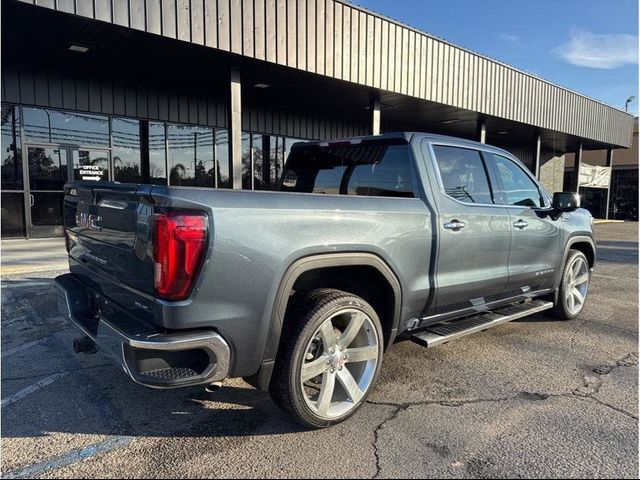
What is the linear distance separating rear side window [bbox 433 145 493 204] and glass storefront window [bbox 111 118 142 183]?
1019 centimetres

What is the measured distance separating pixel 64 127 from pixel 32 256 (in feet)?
13.0

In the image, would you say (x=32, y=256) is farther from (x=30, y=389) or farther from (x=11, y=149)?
(x=30, y=389)

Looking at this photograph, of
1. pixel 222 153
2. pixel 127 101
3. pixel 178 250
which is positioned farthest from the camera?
pixel 222 153

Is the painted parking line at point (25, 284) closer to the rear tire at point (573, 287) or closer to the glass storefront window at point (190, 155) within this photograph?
the glass storefront window at point (190, 155)

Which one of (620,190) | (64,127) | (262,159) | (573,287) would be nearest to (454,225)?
(573,287)

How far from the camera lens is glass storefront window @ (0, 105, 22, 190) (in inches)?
412

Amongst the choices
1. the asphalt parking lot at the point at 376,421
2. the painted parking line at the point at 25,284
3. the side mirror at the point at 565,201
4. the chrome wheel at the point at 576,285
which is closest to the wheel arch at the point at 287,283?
the asphalt parking lot at the point at 376,421

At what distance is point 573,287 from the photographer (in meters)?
5.40

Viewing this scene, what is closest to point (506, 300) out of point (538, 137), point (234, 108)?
point (234, 108)

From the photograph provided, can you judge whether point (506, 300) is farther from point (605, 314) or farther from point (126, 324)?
point (126, 324)

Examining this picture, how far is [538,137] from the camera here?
19.5 metres

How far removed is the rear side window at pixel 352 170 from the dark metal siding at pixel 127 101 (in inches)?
348

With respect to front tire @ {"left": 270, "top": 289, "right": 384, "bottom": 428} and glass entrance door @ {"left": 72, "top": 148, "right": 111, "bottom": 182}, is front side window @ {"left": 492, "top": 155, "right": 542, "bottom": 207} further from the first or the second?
glass entrance door @ {"left": 72, "top": 148, "right": 111, "bottom": 182}

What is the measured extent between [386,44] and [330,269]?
9.65 m
